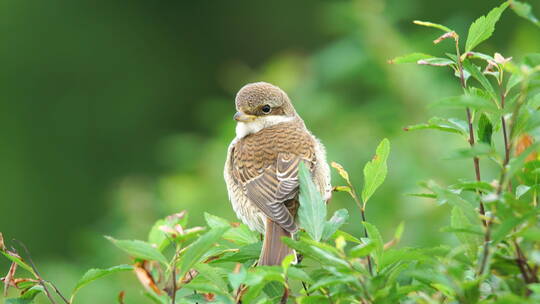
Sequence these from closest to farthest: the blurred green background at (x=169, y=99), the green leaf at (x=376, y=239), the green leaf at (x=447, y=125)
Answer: the green leaf at (x=376, y=239) < the green leaf at (x=447, y=125) < the blurred green background at (x=169, y=99)

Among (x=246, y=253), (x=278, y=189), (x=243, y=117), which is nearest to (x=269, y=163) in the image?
(x=278, y=189)

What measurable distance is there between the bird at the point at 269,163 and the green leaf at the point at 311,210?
973 mm

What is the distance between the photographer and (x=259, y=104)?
4.01 meters

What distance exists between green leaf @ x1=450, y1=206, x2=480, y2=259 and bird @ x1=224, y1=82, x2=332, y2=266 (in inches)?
47.2

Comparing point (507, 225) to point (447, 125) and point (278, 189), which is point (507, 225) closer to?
point (447, 125)

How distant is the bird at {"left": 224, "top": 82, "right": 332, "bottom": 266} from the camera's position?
3342 mm

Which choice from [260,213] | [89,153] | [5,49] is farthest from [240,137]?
[5,49]

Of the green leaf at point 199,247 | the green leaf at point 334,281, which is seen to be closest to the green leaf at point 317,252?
the green leaf at point 334,281

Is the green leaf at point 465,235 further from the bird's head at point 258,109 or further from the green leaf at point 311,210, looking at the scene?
the bird's head at point 258,109

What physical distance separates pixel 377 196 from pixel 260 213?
1.48 meters

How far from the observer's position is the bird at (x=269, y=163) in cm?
334

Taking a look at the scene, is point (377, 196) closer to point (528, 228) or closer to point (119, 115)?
point (528, 228)

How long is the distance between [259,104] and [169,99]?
871 cm

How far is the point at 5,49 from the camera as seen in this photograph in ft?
40.4
